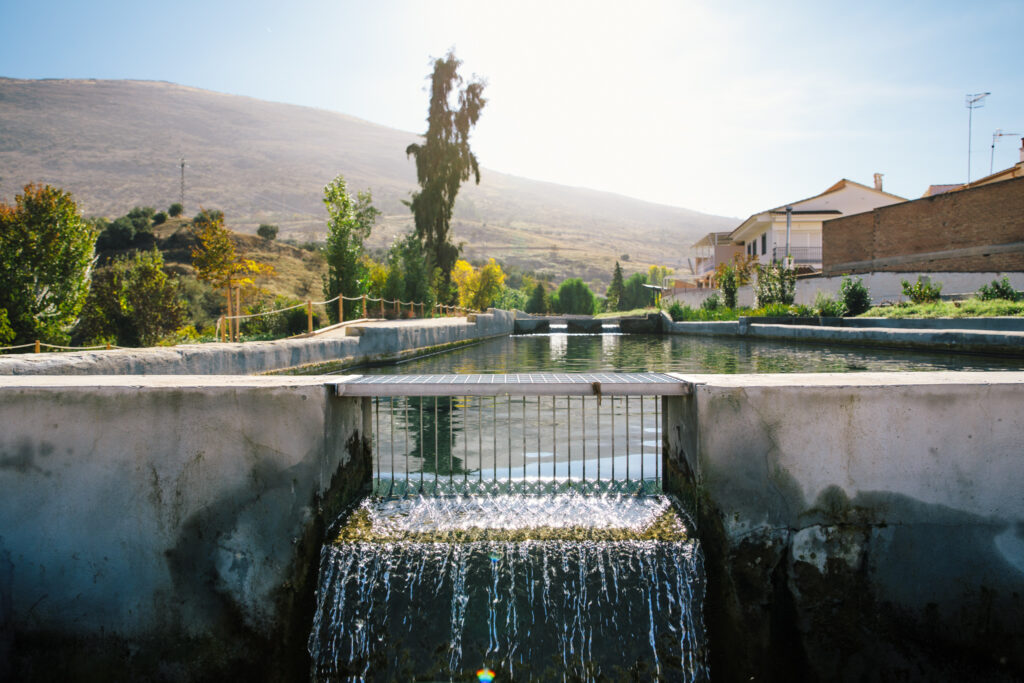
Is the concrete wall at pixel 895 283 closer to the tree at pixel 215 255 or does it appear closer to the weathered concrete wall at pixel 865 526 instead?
the weathered concrete wall at pixel 865 526

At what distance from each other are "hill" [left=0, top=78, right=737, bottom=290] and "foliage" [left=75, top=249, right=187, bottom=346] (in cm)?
7563

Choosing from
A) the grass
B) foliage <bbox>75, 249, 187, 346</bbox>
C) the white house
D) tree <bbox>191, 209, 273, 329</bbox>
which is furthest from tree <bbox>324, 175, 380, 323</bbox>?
the white house

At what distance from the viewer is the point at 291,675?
3217 mm

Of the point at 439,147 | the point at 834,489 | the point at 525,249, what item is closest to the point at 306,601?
the point at 834,489

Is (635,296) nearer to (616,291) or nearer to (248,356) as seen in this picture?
(616,291)

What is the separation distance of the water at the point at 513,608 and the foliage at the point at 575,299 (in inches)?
2628

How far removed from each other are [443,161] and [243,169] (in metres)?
115

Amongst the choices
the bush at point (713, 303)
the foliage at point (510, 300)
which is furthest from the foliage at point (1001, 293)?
the foliage at point (510, 300)

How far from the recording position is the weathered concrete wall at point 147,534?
3.18 meters

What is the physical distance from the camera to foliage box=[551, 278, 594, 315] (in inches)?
2741

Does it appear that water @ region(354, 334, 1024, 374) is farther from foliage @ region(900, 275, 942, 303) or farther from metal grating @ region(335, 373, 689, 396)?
metal grating @ region(335, 373, 689, 396)

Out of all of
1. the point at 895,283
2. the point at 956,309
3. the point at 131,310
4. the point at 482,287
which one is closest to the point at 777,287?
the point at 895,283

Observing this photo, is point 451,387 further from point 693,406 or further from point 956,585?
point 956,585

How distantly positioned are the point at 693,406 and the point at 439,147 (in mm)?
34324
